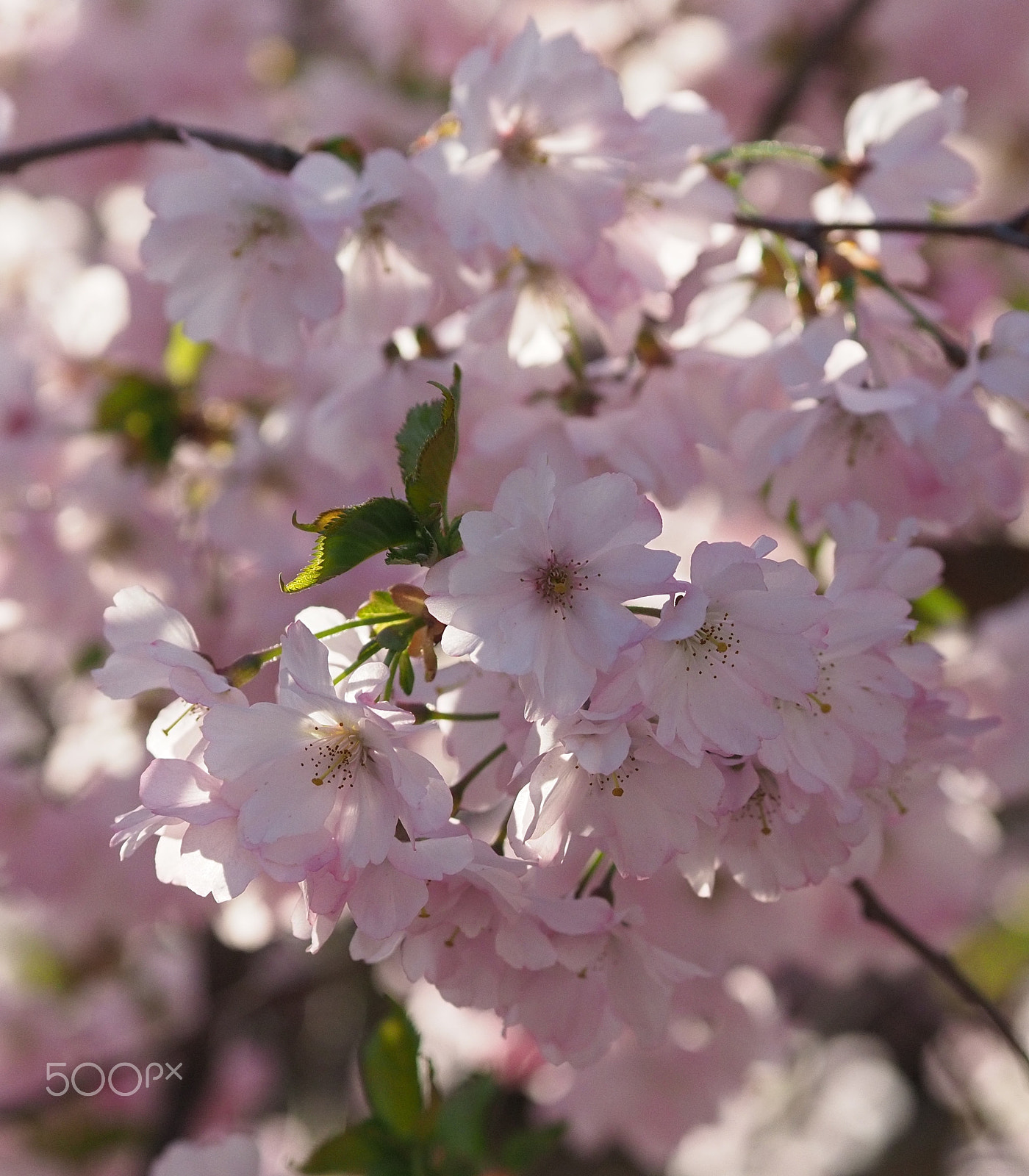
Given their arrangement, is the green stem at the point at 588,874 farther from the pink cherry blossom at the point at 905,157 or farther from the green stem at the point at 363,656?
the pink cherry blossom at the point at 905,157

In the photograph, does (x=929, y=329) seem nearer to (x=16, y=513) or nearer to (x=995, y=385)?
(x=995, y=385)

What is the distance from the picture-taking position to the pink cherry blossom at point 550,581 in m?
0.62

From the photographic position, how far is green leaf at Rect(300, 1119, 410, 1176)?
97 centimetres

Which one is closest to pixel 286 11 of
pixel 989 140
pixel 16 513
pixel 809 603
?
pixel 989 140

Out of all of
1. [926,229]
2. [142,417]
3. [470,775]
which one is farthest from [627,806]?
[142,417]

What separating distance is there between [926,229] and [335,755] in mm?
634

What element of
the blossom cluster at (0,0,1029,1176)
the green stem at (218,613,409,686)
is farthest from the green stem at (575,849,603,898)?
the green stem at (218,613,409,686)

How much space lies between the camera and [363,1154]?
99cm

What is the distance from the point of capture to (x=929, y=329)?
0.97 metres

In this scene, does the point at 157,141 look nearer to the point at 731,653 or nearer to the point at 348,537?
the point at 348,537

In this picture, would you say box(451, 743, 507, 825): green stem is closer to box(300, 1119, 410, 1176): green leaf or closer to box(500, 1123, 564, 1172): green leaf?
box(300, 1119, 410, 1176): green leaf

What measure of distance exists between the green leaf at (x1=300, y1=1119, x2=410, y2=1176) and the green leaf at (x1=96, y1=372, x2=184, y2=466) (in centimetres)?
86

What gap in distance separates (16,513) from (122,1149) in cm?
123

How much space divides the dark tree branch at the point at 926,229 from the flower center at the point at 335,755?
0.56 meters
